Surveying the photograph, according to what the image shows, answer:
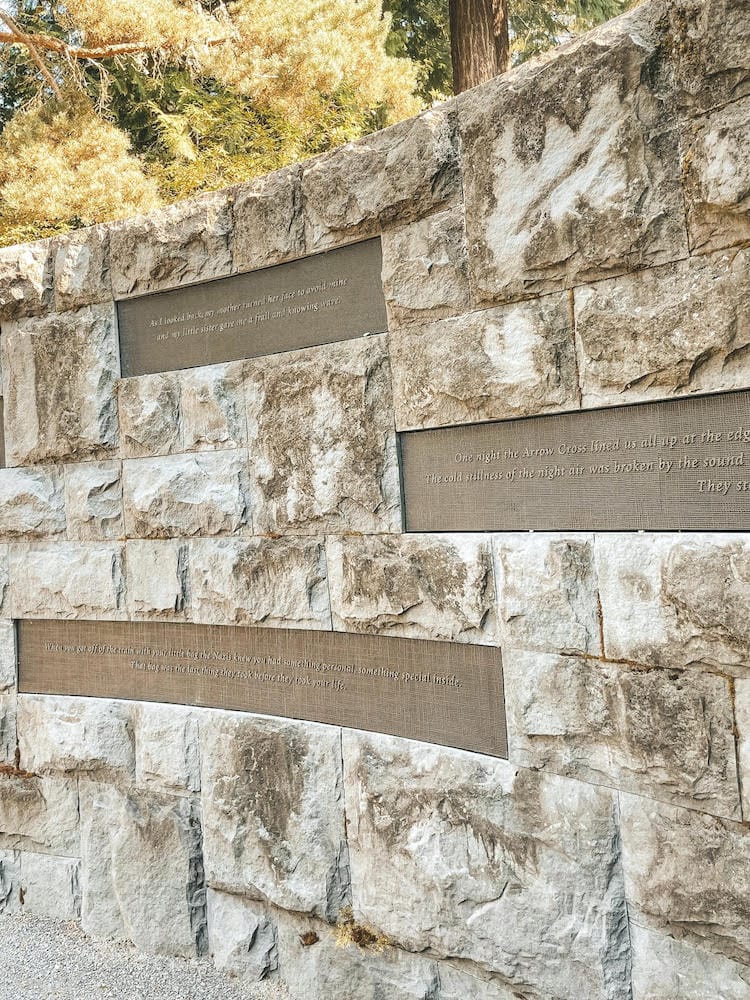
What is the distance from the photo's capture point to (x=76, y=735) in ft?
12.5

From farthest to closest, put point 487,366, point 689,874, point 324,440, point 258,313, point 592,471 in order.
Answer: point 258,313
point 324,440
point 487,366
point 592,471
point 689,874

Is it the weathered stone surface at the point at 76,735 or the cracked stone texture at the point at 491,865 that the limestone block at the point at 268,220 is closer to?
the cracked stone texture at the point at 491,865

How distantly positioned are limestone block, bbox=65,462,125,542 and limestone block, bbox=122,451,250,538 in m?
0.06

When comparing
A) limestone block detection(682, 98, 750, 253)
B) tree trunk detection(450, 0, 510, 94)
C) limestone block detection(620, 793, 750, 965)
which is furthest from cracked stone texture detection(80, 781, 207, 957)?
tree trunk detection(450, 0, 510, 94)

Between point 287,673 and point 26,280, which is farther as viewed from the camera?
point 26,280

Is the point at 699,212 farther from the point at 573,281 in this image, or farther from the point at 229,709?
the point at 229,709

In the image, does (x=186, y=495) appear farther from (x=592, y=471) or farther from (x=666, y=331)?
(x=666, y=331)

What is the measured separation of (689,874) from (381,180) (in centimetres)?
232

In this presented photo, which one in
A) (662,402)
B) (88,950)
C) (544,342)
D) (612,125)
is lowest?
(88,950)

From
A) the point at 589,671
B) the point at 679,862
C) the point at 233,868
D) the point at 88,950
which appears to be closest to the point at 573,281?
the point at 589,671

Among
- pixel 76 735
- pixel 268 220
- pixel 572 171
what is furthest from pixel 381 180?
pixel 76 735

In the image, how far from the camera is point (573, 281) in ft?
8.50

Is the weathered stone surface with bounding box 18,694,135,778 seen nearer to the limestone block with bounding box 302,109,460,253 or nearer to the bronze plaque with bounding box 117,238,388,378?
the bronze plaque with bounding box 117,238,388,378

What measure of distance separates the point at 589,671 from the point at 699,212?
1.29m
